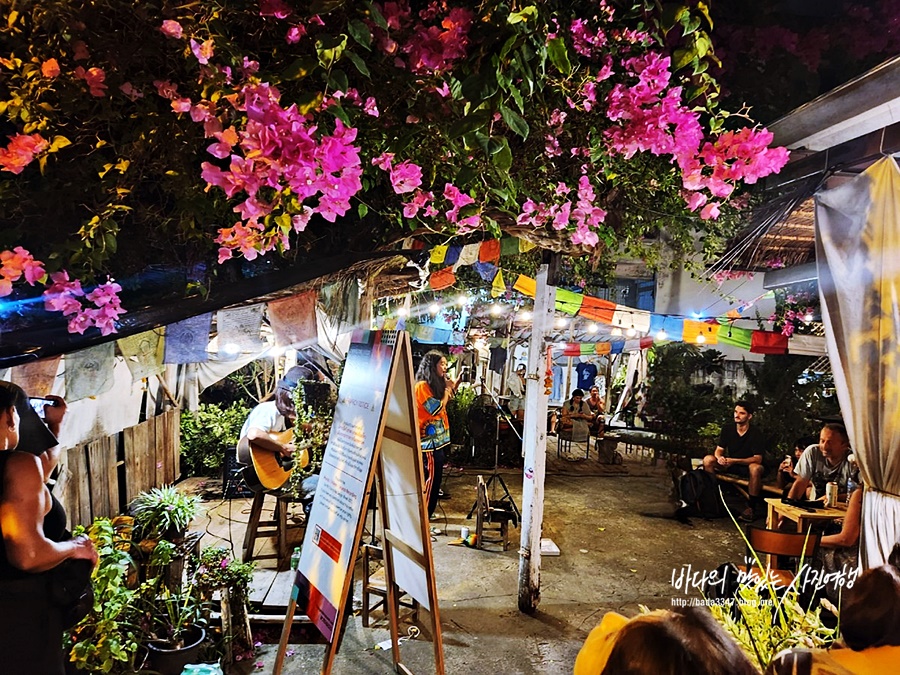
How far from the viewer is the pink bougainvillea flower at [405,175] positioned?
7.26ft

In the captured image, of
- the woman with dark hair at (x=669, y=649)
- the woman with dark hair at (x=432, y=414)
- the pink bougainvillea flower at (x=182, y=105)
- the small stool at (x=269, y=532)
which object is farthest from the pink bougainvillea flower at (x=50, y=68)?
the woman with dark hair at (x=432, y=414)

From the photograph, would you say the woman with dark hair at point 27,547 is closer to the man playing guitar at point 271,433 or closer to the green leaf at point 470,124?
the green leaf at point 470,124

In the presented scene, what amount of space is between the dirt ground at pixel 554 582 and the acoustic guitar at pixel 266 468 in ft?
4.96

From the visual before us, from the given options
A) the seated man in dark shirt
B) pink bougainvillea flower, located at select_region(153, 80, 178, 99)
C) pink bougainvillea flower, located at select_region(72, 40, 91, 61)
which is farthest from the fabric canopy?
the seated man in dark shirt

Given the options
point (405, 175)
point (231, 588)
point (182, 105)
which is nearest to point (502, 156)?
point (405, 175)

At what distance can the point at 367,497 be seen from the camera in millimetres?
3182

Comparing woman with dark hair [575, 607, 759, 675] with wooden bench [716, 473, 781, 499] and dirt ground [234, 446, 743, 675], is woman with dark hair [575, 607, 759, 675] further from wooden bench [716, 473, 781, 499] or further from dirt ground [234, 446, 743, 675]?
wooden bench [716, 473, 781, 499]

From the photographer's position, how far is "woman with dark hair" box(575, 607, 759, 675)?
1482 mm

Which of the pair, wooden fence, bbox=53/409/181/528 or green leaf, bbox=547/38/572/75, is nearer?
green leaf, bbox=547/38/572/75

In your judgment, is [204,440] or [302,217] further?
[204,440]

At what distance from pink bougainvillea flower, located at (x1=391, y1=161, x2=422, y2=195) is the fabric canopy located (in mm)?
2282

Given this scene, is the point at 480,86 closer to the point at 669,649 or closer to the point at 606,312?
the point at 669,649

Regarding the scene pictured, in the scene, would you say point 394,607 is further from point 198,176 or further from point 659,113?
point 659,113

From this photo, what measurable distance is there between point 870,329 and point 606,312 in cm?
421
